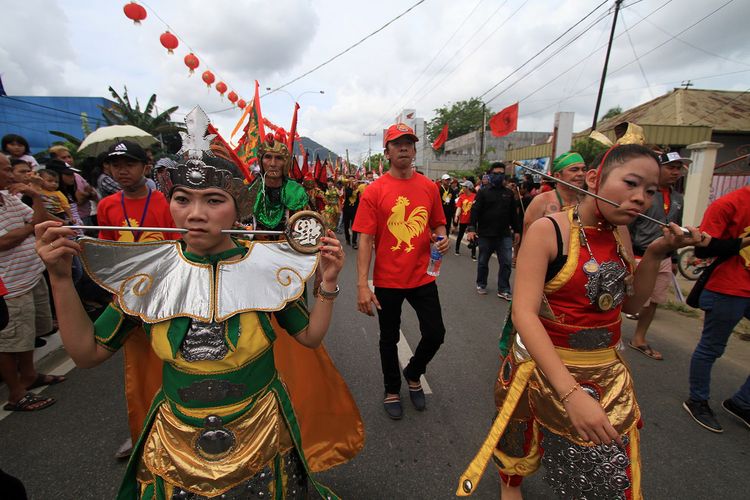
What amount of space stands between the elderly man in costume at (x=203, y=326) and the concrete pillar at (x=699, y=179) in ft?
33.9

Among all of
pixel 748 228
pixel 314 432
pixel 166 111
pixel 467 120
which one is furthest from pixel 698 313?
pixel 467 120

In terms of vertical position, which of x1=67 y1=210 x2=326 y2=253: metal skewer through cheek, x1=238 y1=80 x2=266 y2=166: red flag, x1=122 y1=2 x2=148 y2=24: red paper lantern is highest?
x1=122 y1=2 x2=148 y2=24: red paper lantern

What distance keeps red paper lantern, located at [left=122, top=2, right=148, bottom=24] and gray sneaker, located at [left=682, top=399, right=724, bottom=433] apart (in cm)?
951

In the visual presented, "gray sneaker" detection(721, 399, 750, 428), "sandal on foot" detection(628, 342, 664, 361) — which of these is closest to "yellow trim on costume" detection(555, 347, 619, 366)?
"gray sneaker" detection(721, 399, 750, 428)

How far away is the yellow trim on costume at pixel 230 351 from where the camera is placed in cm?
127

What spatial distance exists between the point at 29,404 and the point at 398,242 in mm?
3191

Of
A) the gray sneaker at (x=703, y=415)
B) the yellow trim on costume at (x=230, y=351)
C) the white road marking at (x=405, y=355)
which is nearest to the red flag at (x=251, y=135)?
the white road marking at (x=405, y=355)

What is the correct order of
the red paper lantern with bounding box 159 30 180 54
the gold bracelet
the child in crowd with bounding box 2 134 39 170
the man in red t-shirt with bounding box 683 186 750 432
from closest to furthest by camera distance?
the gold bracelet < the man in red t-shirt with bounding box 683 186 750 432 < the child in crowd with bounding box 2 134 39 170 < the red paper lantern with bounding box 159 30 180 54

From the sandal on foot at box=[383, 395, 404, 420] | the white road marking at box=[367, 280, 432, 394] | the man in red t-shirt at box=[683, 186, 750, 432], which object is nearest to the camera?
the man in red t-shirt at box=[683, 186, 750, 432]

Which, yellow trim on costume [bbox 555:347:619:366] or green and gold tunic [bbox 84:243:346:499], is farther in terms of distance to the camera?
yellow trim on costume [bbox 555:347:619:366]

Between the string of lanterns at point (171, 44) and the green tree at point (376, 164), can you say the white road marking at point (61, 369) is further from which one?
the green tree at point (376, 164)

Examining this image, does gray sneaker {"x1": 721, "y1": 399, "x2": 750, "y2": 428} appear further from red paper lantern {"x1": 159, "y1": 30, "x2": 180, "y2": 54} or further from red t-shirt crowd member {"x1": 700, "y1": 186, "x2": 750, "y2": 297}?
red paper lantern {"x1": 159, "y1": 30, "x2": 180, "y2": 54}

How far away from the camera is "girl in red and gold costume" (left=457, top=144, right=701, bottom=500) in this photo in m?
1.36

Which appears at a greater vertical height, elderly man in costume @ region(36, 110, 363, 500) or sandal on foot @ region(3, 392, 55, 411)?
elderly man in costume @ region(36, 110, 363, 500)
